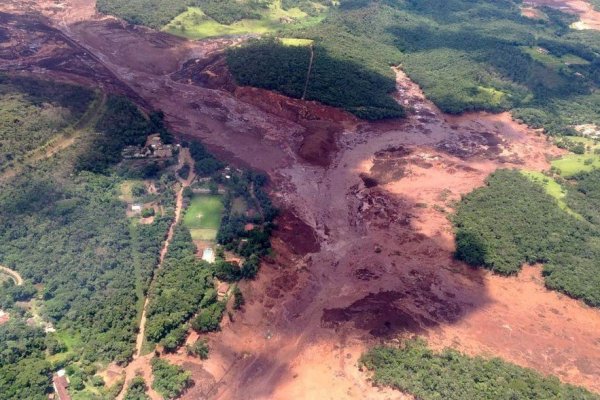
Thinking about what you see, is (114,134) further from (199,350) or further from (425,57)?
(425,57)

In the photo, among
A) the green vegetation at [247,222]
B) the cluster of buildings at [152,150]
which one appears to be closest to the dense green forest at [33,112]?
the cluster of buildings at [152,150]

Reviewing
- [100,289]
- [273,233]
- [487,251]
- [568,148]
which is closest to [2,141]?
[100,289]

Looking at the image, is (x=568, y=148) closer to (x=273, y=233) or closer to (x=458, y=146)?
(x=458, y=146)

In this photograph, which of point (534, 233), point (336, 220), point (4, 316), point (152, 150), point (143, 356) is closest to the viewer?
point (143, 356)

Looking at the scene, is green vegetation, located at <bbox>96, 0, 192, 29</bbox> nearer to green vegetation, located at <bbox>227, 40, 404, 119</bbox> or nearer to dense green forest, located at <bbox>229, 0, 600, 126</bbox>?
green vegetation, located at <bbox>227, 40, 404, 119</bbox>

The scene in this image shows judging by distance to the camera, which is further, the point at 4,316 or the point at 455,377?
the point at 4,316

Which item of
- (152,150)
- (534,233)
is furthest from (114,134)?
(534,233)

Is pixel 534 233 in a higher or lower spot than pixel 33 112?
lower

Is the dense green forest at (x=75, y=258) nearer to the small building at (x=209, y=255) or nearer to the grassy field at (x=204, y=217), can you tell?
→ the grassy field at (x=204, y=217)
